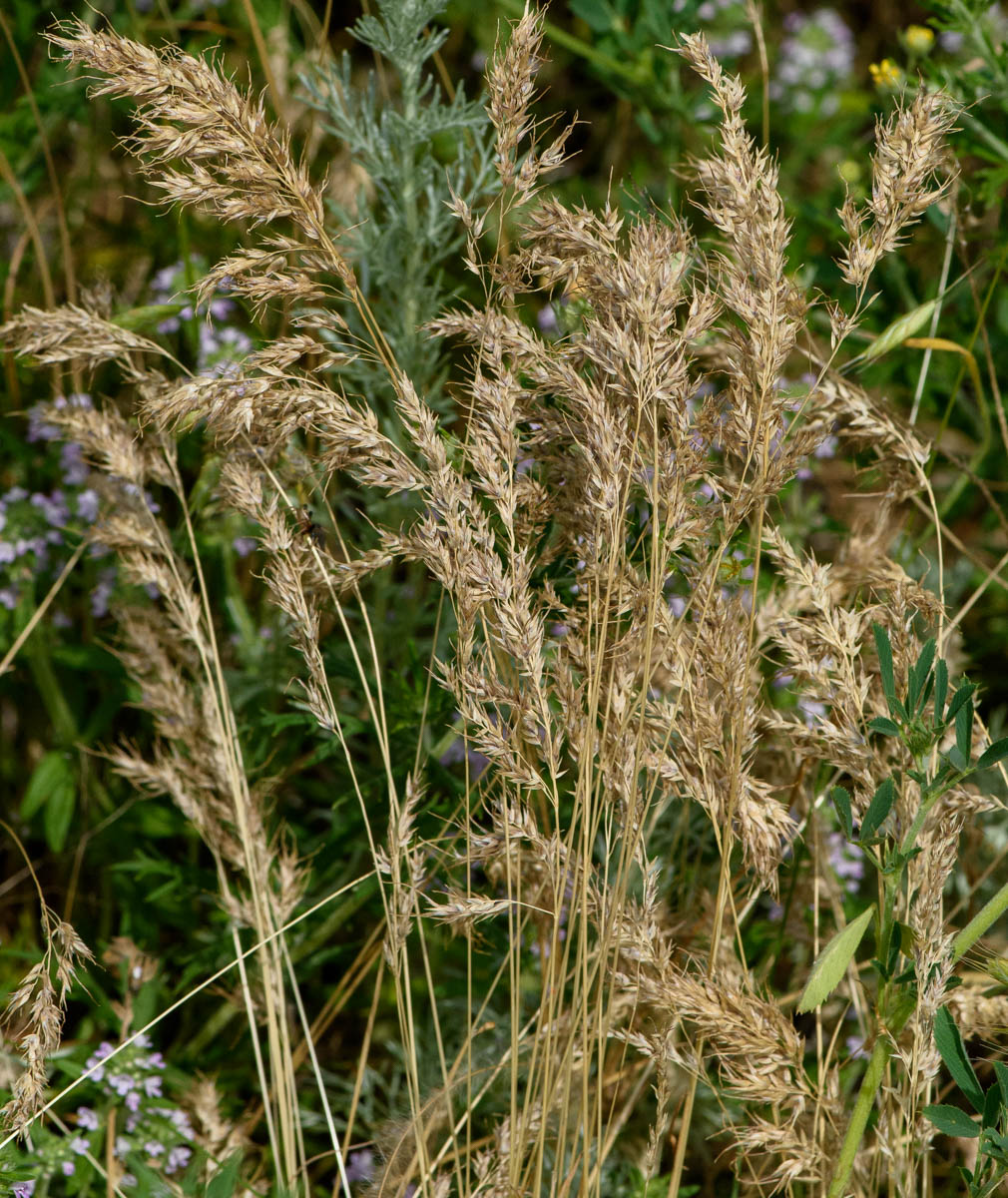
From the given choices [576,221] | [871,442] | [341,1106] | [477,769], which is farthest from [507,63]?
[341,1106]

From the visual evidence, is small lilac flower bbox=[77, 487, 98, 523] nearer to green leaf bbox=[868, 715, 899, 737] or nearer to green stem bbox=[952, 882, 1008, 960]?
green leaf bbox=[868, 715, 899, 737]

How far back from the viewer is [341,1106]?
216 cm

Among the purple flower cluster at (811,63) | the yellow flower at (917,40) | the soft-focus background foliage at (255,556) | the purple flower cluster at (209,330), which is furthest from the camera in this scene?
the purple flower cluster at (811,63)

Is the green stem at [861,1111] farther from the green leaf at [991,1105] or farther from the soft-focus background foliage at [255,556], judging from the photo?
the soft-focus background foliage at [255,556]

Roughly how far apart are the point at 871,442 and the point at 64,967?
1243 mm

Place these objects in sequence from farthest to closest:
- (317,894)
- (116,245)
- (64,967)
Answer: (116,245)
(317,894)
(64,967)

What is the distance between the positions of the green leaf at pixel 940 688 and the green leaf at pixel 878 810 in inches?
3.6

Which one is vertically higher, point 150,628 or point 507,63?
point 507,63

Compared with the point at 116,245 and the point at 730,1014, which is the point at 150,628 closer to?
the point at 730,1014

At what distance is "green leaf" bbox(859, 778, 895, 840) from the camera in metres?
1.29

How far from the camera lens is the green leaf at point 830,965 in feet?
4.19

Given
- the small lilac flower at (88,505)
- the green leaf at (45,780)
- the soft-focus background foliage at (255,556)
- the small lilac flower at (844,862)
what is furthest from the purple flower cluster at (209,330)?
the small lilac flower at (844,862)

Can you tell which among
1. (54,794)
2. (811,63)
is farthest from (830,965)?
(811,63)

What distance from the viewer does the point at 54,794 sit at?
2227mm
